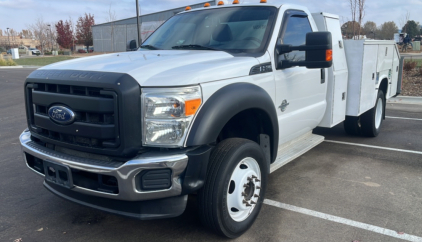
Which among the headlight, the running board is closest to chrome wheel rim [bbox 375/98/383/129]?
the running board

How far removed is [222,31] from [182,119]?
167cm

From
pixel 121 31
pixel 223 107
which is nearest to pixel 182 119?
pixel 223 107

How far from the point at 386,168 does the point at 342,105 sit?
1023mm

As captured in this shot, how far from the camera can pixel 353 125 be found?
6.54 m

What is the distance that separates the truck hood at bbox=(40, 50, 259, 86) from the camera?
2732 millimetres

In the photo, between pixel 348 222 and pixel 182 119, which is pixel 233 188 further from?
pixel 348 222

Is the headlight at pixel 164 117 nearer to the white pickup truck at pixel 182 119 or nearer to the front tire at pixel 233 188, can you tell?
the white pickup truck at pixel 182 119

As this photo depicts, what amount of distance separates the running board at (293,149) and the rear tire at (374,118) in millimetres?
1678

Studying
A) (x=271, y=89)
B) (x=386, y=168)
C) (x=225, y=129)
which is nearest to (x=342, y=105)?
(x=386, y=168)

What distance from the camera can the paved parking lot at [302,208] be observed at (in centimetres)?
333

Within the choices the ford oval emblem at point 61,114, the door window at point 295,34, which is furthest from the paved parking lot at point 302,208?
the door window at point 295,34

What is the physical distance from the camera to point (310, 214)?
146 inches

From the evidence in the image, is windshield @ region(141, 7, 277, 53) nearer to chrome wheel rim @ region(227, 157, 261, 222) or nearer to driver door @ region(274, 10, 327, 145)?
driver door @ region(274, 10, 327, 145)

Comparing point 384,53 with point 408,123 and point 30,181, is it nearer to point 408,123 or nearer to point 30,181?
point 408,123
